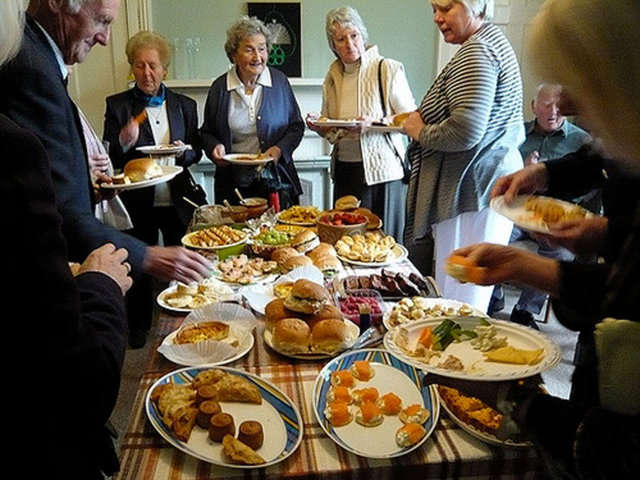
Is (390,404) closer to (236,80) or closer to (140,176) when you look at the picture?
(140,176)

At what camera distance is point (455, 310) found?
60.6 inches

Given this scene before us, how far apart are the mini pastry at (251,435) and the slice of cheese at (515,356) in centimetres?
50

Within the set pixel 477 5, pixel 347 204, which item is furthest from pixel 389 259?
pixel 477 5

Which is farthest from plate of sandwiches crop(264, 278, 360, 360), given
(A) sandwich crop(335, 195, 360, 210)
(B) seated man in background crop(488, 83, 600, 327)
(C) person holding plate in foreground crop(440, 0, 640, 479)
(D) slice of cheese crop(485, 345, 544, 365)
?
(B) seated man in background crop(488, 83, 600, 327)

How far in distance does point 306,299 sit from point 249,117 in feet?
6.57

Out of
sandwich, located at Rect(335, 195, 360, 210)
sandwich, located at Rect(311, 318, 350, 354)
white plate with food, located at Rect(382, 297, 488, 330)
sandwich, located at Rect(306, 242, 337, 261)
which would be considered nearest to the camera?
sandwich, located at Rect(311, 318, 350, 354)

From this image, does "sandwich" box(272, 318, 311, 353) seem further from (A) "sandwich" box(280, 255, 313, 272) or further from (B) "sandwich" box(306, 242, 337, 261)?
(B) "sandwich" box(306, 242, 337, 261)

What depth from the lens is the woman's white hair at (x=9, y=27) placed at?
0.71m

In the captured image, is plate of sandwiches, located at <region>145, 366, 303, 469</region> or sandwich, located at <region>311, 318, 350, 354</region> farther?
sandwich, located at <region>311, 318, 350, 354</region>

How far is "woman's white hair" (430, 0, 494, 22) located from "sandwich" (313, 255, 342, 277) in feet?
3.80

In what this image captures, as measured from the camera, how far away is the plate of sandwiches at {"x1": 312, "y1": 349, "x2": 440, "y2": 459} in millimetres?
1055

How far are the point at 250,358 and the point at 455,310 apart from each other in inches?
22.8

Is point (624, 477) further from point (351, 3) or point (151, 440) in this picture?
point (351, 3)

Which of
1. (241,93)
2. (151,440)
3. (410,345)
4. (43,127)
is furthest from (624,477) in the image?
(241,93)
